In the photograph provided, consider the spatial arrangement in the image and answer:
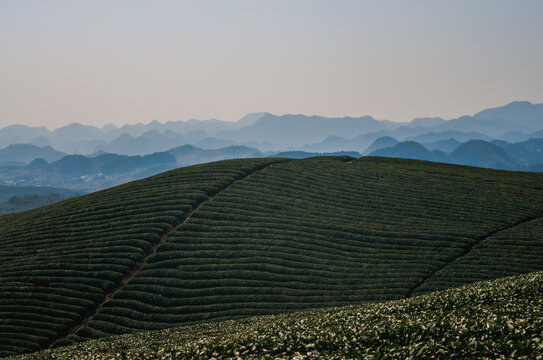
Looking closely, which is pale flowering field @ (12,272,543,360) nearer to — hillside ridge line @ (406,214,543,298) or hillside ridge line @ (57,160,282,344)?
hillside ridge line @ (57,160,282,344)

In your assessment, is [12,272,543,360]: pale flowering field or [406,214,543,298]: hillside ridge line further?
[406,214,543,298]: hillside ridge line

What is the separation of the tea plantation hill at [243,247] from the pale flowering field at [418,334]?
1295cm

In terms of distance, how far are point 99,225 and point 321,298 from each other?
27388 mm

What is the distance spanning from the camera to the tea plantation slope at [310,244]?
33656mm

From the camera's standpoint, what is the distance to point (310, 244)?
137 ft

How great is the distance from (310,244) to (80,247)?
24.0 metres

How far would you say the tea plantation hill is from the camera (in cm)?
3325

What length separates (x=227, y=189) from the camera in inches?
2098

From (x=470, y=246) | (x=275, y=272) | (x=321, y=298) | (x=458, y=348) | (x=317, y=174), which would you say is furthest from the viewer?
(x=317, y=174)

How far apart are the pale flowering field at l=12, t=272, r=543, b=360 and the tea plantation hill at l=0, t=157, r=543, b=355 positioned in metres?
12.9

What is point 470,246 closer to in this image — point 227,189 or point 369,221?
point 369,221

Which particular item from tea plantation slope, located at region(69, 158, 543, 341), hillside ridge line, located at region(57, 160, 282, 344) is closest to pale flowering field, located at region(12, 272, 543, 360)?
hillside ridge line, located at region(57, 160, 282, 344)

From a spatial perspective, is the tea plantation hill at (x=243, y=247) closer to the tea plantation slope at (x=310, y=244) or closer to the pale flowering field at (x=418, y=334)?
the tea plantation slope at (x=310, y=244)

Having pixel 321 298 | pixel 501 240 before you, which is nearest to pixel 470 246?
pixel 501 240
